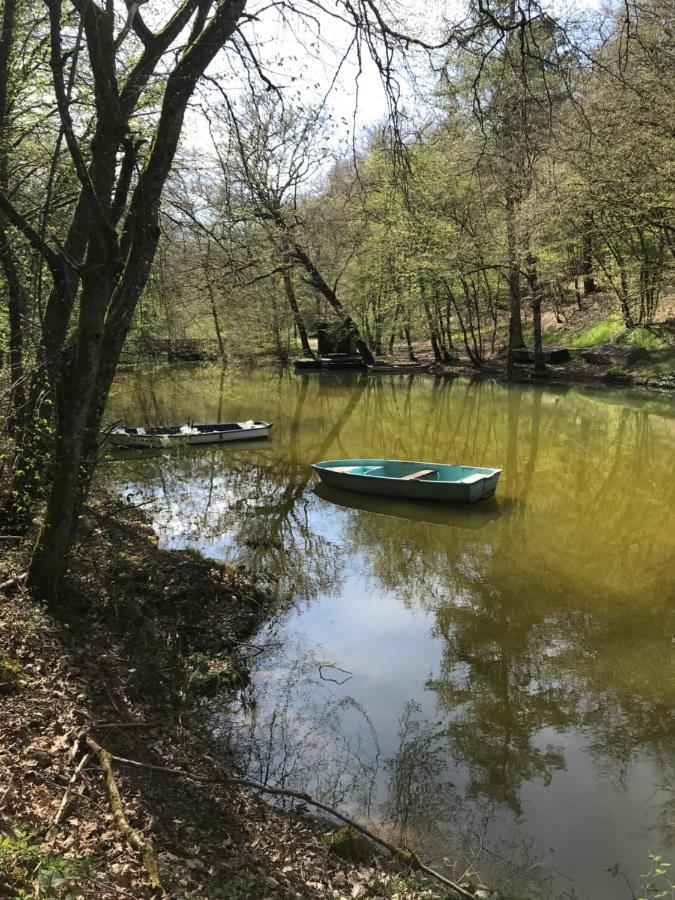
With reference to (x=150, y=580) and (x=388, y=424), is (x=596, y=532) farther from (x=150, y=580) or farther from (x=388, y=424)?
(x=388, y=424)

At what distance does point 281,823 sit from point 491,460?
11924 millimetres

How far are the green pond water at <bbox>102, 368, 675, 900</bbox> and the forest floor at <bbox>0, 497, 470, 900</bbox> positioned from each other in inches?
20.1

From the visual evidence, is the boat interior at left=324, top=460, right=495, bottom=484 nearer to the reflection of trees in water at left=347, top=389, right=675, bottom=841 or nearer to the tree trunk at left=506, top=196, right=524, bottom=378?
the reflection of trees in water at left=347, top=389, right=675, bottom=841

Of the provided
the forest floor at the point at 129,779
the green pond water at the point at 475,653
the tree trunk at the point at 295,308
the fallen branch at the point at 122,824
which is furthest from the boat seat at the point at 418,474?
the tree trunk at the point at 295,308

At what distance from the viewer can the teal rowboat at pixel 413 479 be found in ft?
35.7

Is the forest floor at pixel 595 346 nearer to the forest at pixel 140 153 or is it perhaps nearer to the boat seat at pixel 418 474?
the forest at pixel 140 153

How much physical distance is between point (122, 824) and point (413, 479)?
8.65 meters

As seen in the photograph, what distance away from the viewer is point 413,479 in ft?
36.4

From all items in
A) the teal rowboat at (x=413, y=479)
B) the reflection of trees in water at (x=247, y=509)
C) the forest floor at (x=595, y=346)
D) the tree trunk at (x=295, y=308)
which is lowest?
the reflection of trees in water at (x=247, y=509)

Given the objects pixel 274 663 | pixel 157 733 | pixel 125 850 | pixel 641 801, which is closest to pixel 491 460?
pixel 274 663

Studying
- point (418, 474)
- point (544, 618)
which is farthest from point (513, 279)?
point (544, 618)

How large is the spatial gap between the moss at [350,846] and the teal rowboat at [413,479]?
7514 millimetres

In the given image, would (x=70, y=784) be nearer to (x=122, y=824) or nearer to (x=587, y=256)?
(x=122, y=824)

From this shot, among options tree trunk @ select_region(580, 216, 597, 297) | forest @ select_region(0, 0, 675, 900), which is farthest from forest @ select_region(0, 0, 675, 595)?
tree trunk @ select_region(580, 216, 597, 297)
